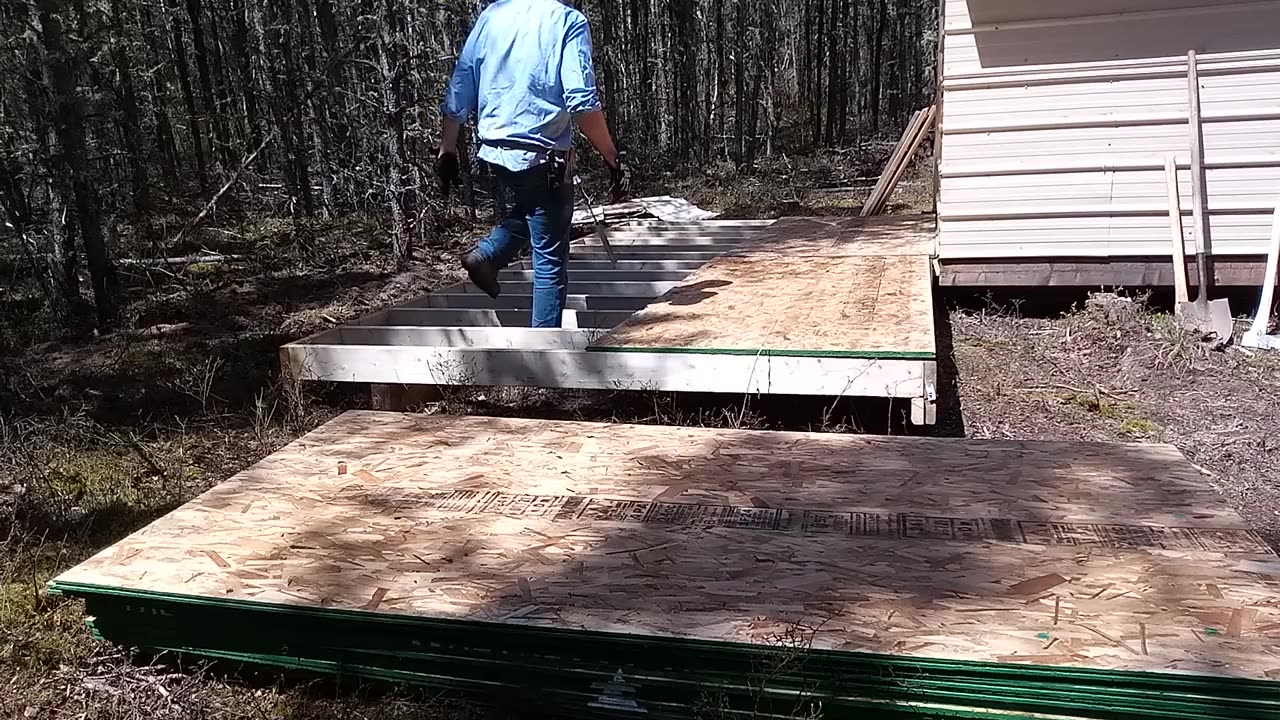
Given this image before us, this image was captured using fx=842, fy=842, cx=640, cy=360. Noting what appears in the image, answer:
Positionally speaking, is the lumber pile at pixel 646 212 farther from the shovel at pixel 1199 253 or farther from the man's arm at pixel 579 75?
the man's arm at pixel 579 75

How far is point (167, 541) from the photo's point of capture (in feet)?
8.14

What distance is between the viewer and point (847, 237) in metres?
7.46

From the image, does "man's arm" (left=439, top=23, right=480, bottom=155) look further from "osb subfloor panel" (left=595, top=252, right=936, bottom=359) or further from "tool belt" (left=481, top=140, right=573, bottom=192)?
"osb subfloor panel" (left=595, top=252, right=936, bottom=359)

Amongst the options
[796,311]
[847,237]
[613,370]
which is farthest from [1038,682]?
[847,237]

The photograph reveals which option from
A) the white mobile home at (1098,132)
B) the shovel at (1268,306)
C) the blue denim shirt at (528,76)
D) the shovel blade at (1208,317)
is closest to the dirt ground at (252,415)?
the shovel blade at (1208,317)

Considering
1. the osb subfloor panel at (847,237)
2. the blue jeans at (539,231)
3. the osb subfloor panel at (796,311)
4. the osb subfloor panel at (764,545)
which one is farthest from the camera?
the osb subfloor panel at (847,237)

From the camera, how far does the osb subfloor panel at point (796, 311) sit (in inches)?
150

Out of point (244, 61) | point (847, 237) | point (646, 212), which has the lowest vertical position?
point (847, 237)

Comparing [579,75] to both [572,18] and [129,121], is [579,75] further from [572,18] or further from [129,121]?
[129,121]


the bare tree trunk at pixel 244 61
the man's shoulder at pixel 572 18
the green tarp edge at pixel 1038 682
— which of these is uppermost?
the bare tree trunk at pixel 244 61

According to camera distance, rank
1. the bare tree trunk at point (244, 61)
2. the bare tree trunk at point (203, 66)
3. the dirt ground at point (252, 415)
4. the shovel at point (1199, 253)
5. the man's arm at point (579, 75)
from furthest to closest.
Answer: the bare tree trunk at point (203, 66) < the bare tree trunk at point (244, 61) < the shovel at point (1199, 253) < the man's arm at point (579, 75) < the dirt ground at point (252, 415)

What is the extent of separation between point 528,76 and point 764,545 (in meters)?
2.64

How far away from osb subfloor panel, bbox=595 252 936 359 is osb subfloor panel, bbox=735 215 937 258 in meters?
0.43

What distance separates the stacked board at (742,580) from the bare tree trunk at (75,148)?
13.5ft
